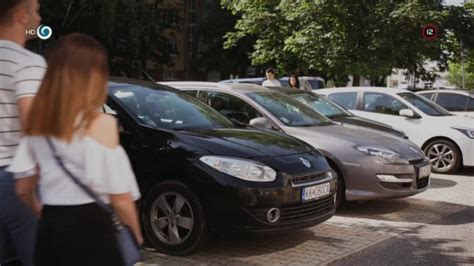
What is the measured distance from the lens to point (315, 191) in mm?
5734

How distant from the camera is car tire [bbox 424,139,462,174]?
11.0 meters

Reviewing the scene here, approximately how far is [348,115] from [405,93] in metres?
2.25

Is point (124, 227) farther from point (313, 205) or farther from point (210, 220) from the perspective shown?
point (313, 205)

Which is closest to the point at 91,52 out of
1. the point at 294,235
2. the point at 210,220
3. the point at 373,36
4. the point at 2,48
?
the point at 2,48

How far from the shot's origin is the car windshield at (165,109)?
596 cm

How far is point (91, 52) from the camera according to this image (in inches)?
97.8

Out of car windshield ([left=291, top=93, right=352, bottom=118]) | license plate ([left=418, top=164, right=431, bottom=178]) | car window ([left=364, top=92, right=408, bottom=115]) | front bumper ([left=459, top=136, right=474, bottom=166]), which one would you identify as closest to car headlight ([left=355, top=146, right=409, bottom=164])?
license plate ([left=418, top=164, right=431, bottom=178])

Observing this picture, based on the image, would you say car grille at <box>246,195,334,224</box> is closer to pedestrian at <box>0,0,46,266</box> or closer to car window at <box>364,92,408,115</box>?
pedestrian at <box>0,0,46,266</box>

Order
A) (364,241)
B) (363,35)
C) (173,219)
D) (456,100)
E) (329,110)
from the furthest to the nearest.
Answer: (363,35), (456,100), (329,110), (364,241), (173,219)

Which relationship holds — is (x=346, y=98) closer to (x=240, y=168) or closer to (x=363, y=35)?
(x=240, y=168)

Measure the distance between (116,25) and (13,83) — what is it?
30277 mm

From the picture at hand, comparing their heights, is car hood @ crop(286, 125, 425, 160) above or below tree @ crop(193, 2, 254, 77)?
below

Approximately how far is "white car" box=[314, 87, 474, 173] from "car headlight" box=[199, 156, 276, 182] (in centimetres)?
661

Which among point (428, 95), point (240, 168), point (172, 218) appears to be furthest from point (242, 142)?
point (428, 95)
